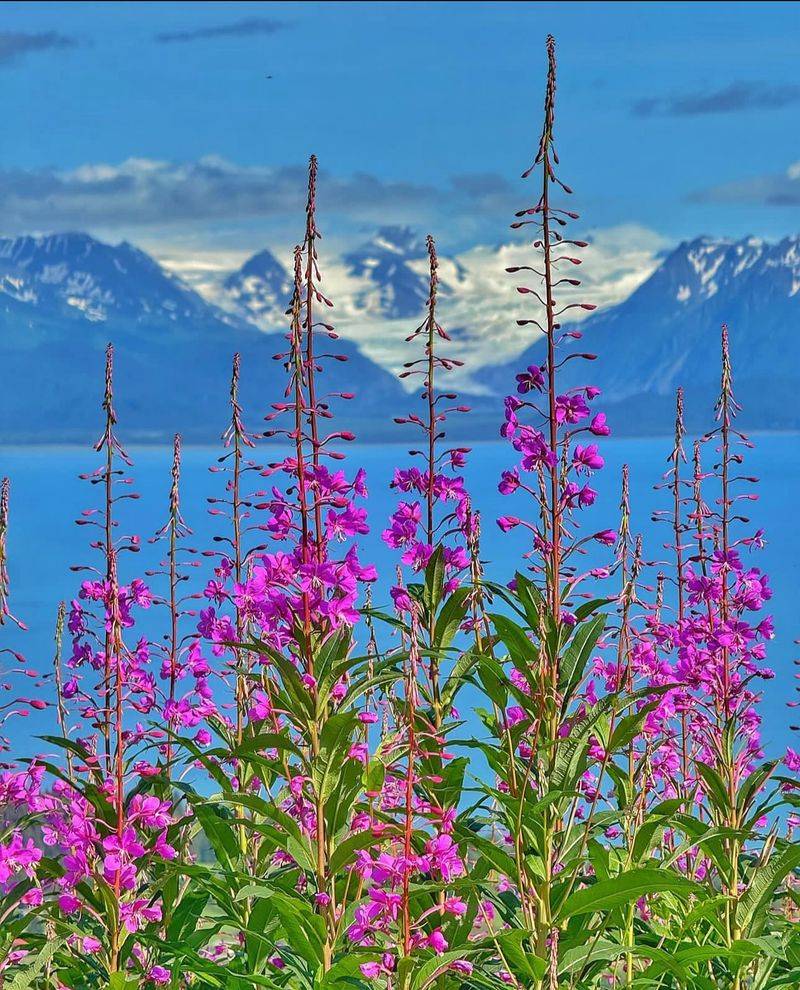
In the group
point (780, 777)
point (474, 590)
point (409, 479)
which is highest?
point (409, 479)

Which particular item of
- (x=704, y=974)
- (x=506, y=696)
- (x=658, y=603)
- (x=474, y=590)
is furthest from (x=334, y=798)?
(x=658, y=603)

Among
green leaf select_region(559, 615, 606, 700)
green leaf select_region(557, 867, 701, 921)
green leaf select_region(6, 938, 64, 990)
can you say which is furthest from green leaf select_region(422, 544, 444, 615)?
green leaf select_region(6, 938, 64, 990)

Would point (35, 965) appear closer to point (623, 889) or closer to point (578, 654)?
point (623, 889)

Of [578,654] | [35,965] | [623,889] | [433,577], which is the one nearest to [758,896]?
[623,889]

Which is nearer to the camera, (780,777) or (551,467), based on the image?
(551,467)

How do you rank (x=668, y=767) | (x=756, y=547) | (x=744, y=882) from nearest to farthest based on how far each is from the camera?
1. (x=744, y=882)
2. (x=756, y=547)
3. (x=668, y=767)

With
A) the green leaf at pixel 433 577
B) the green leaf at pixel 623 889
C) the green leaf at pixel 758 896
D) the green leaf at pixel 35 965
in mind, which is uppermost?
the green leaf at pixel 433 577

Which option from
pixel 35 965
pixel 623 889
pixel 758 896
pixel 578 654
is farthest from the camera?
pixel 758 896

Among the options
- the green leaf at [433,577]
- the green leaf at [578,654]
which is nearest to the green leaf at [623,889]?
the green leaf at [578,654]

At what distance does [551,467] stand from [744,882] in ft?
8.87

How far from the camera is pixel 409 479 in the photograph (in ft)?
23.1

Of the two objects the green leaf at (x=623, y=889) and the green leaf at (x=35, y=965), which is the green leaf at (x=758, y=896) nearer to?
the green leaf at (x=623, y=889)

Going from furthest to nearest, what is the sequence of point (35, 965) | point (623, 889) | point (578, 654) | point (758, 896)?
point (758, 896)
point (35, 965)
point (578, 654)
point (623, 889)

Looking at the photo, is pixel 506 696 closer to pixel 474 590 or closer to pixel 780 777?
pixel 474 590
